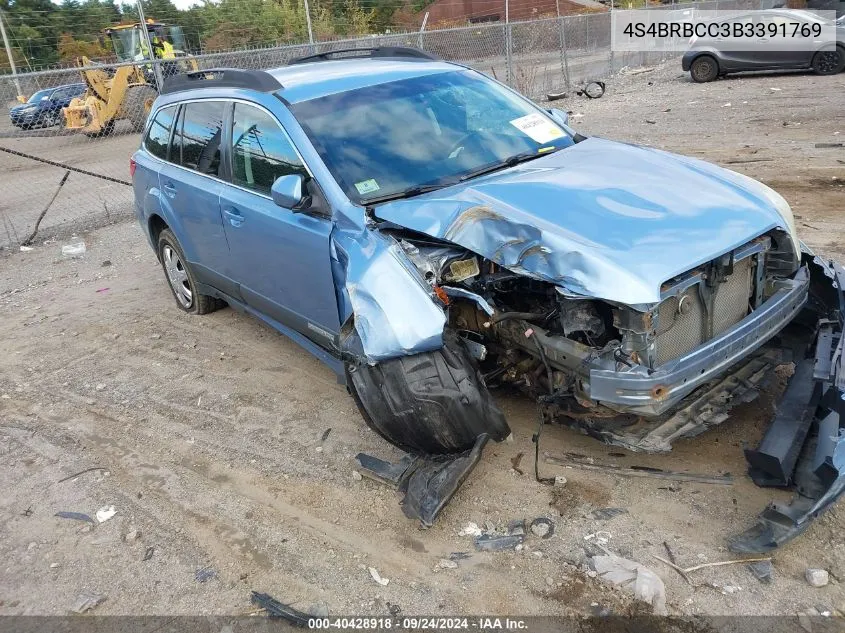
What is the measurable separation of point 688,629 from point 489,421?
1.19m

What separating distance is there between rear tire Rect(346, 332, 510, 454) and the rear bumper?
55 centimetres

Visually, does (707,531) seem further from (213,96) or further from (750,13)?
(750,13)

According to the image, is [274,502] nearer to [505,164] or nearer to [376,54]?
[505,164]

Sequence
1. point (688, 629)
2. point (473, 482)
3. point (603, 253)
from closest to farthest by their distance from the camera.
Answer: point (688, 629)
point (603, 253)
point (473, 482)

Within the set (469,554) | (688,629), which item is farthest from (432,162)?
(688,629)

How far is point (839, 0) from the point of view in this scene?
21.1 m

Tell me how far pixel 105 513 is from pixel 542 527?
231cm

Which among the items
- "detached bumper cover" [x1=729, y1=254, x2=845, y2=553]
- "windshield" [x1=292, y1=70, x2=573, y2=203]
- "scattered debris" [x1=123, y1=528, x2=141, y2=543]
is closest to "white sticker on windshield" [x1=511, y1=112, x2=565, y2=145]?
"windshield" [x1=292, y1=70, x2=573, y2=203]

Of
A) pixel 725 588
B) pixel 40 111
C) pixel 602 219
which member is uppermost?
pixel 40 111

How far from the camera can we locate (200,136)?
4.96m

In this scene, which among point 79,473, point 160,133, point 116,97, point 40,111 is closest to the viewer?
point 79,473

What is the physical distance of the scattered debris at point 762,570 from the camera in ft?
9.07

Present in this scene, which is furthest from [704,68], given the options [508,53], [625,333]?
[625,333]

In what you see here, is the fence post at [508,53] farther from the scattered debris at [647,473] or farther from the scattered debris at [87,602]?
the scattered debris at [87,602]
